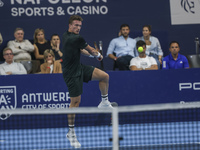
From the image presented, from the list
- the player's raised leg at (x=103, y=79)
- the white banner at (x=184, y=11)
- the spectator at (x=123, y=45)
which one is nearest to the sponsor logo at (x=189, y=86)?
the spectator at (x=123, y=45)

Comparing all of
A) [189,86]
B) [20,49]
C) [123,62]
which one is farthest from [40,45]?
[189,86]

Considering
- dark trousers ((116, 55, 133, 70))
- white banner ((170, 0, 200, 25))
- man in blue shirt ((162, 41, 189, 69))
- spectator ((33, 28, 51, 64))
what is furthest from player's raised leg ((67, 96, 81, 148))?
white banner ((170, 0, 200, 25))

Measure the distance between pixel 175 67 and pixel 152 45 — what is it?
1.09m

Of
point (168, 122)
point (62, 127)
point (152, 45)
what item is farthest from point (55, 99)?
point (152, 45)

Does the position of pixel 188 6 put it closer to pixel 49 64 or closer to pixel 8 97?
pixel 49 64

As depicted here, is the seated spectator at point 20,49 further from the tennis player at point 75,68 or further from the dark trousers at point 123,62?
the tennis player at point 75,68

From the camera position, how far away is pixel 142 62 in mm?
9469

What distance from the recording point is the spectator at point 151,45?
10.5 metres

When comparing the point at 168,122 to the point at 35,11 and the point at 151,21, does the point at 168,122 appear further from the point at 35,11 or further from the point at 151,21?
the point at 35,11

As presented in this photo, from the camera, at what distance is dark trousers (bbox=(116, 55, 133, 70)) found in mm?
9742

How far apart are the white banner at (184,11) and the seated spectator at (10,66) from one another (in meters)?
4.33

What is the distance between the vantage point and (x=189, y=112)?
A: 8852 mm

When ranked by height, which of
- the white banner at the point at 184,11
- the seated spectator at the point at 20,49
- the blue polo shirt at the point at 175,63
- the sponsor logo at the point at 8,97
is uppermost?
the white banner at the point at 184,11

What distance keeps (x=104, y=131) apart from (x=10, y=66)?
2.99 metres
